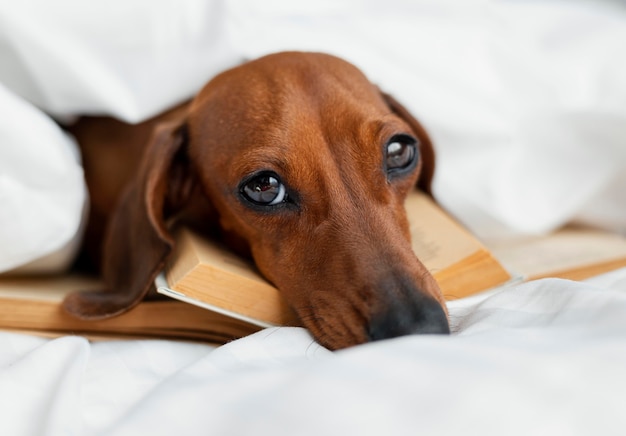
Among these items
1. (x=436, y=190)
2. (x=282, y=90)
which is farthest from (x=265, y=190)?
(x=436, y=190)

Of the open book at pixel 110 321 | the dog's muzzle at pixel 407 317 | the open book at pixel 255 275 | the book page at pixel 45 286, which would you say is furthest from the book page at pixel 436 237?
the book page at pixel 45 286

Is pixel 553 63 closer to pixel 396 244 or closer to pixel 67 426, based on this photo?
pixel 396 244

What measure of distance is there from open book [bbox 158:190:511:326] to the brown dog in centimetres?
4

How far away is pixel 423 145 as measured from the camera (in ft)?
5.58

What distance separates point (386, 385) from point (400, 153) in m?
0.70

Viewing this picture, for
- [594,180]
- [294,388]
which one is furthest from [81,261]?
[594,180]

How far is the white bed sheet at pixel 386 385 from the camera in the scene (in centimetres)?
78

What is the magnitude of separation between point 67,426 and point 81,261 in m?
1.10

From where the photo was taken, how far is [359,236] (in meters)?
1.21

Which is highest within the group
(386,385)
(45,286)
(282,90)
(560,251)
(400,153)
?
(282,90)

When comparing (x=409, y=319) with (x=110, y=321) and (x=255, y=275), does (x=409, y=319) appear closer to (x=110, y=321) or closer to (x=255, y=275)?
(x=255, y=275)

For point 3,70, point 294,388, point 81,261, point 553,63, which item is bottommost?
point 81,261

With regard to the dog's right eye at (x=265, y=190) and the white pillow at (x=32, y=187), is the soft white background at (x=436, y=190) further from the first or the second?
the dog's right eye at (x=265, y=190)

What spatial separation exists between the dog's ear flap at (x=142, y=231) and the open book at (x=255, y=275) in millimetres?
56
